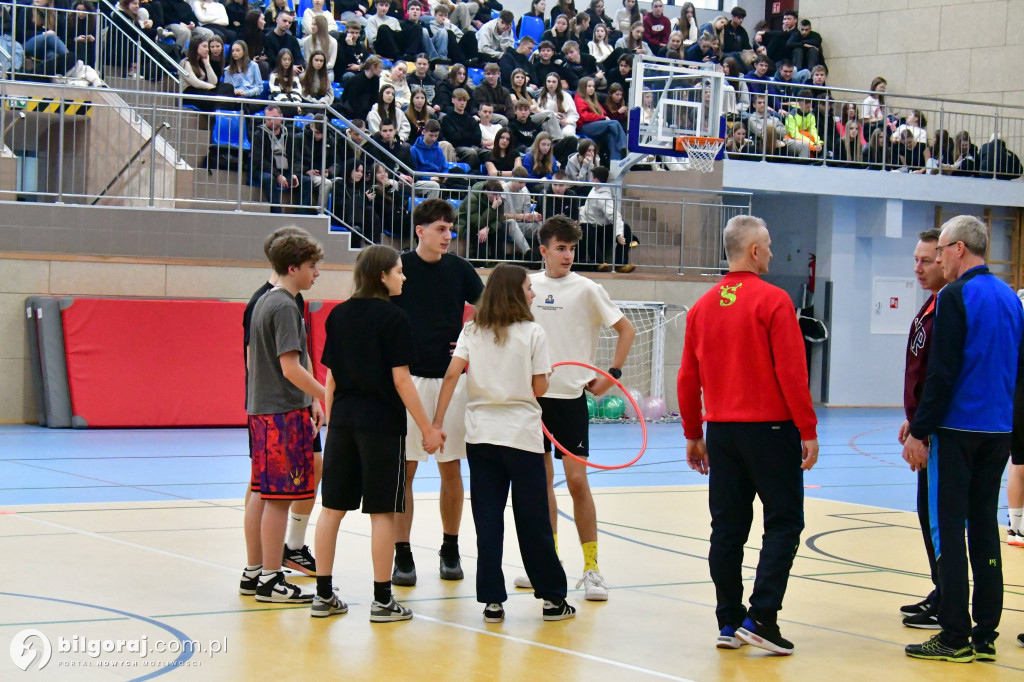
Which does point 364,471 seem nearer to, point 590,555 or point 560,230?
point 590,555

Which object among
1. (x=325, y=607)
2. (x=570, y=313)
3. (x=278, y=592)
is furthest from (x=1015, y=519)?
(x=278, y=592)

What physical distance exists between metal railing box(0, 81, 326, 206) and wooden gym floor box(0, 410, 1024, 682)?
5775 mm

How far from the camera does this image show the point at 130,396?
1527cm

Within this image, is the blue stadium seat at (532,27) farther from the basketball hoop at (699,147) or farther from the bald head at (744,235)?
the bald head at (744,235)

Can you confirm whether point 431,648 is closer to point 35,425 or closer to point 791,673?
point 791,673

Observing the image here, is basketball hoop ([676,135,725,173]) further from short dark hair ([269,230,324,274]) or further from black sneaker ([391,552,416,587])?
short dark hair ([269,230,324,274])

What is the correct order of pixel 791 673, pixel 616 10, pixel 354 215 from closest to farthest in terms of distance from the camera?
pixel 791 673 → pixel 354 215 → pixel 616 10

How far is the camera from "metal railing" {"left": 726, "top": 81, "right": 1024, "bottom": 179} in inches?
836

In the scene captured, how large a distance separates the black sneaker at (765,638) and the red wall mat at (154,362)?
10.9 meters

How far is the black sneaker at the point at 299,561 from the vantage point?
23.6ft

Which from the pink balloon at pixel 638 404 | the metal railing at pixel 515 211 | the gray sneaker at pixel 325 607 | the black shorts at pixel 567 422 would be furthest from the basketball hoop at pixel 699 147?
the gray sneaker at pixel 325 607

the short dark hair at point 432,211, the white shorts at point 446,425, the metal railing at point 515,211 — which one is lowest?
the white shorts at point 446,425

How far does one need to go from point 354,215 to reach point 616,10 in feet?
45.0

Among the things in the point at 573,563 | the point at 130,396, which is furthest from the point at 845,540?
the point at 130,396
